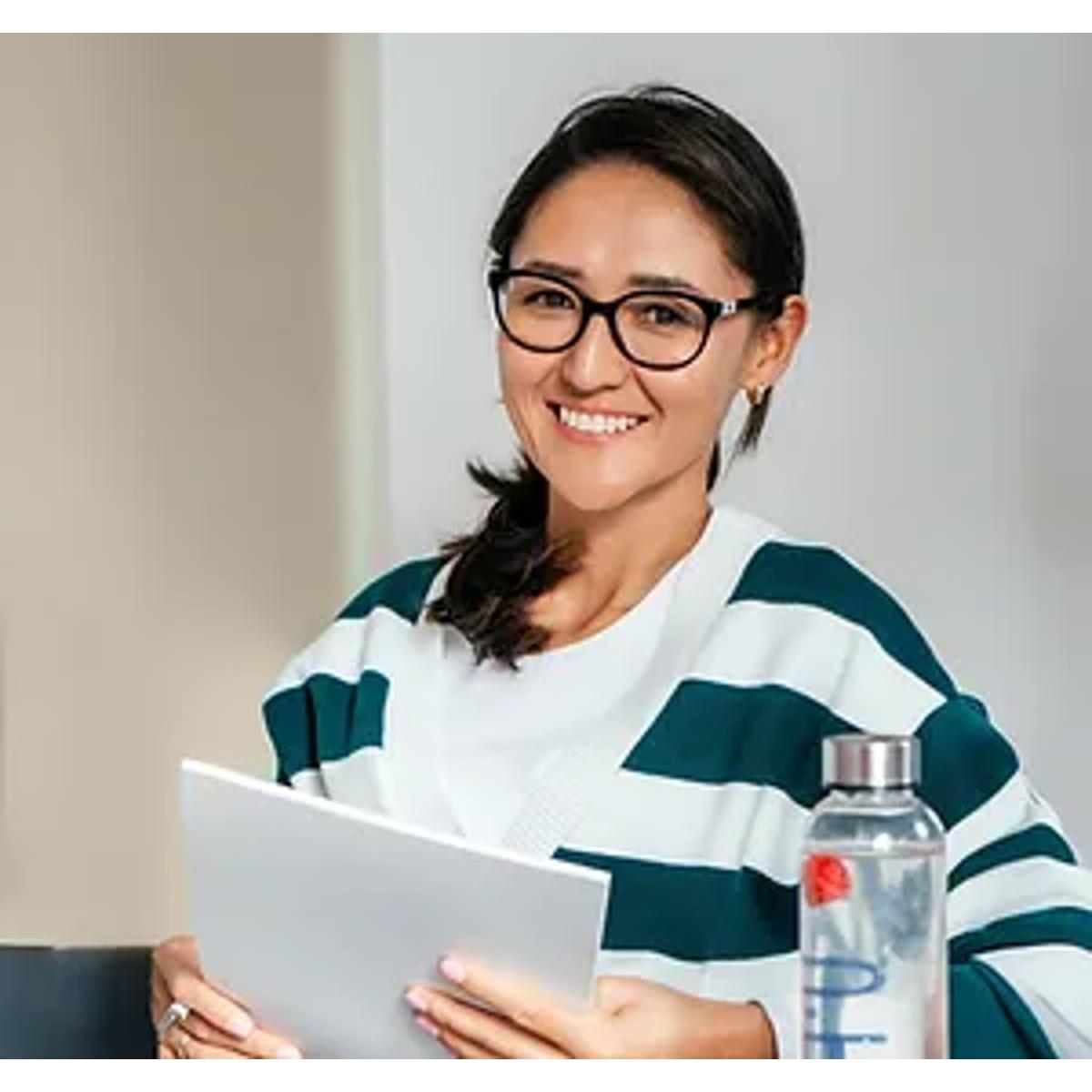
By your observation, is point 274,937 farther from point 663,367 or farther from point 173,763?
point 173,763

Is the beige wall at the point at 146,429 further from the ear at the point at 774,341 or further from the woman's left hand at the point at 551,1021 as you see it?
the woman's left hand at the point at 551,1021

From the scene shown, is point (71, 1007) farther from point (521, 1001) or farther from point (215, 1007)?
point (521, 1001)

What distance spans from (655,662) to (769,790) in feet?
0.39

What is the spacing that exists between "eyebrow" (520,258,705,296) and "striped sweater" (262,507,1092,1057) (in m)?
0.14

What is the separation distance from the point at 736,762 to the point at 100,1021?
0.43 metres

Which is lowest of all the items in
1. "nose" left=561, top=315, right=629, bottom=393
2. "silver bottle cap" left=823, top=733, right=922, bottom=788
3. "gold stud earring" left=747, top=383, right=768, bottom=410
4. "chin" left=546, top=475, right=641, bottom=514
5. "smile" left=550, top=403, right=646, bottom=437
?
"silver bottle cap" left=823, top=733, right=922, bottom=788

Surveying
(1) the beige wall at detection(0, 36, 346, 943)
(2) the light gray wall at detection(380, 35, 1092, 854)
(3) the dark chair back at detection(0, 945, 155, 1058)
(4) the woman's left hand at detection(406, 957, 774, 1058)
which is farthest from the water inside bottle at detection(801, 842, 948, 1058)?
(1) the beige wall at detection(0, 36, 346, 943)

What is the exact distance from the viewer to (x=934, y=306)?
5.07 ft

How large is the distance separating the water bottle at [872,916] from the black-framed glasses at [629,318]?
37 cm

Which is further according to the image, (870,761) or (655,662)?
(655,662)

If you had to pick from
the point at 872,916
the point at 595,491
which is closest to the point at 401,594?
the point at 595,491

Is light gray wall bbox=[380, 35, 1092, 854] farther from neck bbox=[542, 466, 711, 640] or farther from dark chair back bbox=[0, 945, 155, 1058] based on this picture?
dark chair back bbox=[0, 945, 155, 1058]

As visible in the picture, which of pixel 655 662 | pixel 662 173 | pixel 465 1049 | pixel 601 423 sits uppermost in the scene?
pixel 662 173

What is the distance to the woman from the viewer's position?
1.05 m
